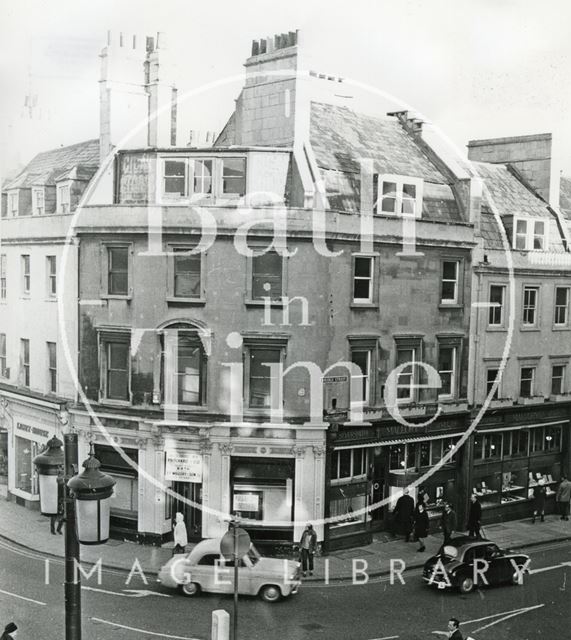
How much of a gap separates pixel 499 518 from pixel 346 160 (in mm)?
13170

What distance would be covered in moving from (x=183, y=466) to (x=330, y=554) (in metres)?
4.97

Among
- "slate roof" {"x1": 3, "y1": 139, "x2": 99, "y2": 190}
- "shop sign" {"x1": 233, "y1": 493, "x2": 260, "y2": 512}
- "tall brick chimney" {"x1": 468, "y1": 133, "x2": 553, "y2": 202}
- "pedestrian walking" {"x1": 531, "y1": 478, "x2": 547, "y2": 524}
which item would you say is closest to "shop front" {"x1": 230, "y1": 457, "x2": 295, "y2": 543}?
"shop sign" {"x1": 233, "y1": 493, "x2": 260, "y2": 512}

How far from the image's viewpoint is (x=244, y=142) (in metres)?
26.3

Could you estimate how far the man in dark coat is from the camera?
25.8m

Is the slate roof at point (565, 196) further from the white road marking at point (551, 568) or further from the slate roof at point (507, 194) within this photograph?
the white road marking at point (551, 568)

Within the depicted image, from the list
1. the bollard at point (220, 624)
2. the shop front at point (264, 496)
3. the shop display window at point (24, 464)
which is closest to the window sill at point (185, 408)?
the shop front at point (264, 496)

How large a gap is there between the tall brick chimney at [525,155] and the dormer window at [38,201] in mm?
16708

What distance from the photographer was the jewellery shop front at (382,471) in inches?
982

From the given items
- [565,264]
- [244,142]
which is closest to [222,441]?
[244,142]

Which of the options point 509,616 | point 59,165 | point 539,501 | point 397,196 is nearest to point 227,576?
point 509,616

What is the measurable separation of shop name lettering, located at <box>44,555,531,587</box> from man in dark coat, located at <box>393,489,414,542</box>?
2032mm

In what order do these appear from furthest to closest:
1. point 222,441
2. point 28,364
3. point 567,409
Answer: point 567,409
point 28,364
point 222,441

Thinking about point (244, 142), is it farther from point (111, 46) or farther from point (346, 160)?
point (111, 46)

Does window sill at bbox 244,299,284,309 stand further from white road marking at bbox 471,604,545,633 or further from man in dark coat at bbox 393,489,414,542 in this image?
white road marking at bbox 471,604,545,633
